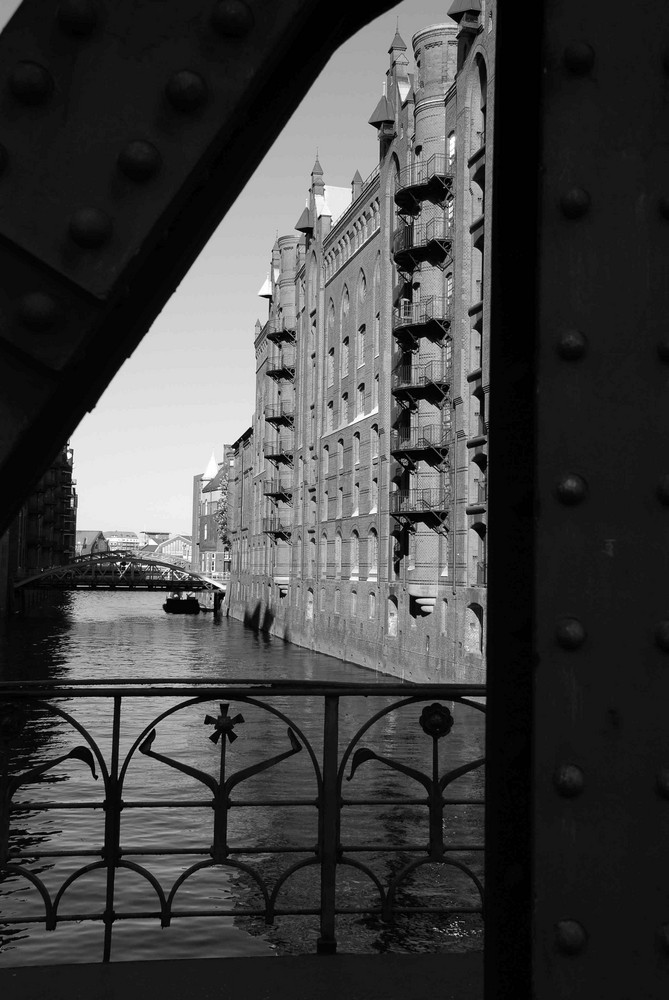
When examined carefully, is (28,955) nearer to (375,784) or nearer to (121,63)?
(375,784)

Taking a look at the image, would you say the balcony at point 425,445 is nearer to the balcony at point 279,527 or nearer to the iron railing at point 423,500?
the iron railing at point 423,500

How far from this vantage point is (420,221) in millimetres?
35250

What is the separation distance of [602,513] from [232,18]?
25.7 inches

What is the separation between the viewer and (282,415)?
59625 millimetres

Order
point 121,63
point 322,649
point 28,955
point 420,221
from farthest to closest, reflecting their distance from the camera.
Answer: point 322,649 → point 420,221 → point 28,955 → point 121,63

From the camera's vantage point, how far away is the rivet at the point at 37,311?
969 millimetres

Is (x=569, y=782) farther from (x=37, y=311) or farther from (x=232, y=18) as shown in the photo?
(x=232, y=18)

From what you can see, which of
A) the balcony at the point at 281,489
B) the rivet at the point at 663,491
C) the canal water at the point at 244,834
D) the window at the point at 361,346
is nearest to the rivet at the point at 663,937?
the rivet at the point at 663,491

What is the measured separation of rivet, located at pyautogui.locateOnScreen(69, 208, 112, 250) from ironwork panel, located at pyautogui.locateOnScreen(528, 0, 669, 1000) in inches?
19.7

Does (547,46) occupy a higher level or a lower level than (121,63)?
higher

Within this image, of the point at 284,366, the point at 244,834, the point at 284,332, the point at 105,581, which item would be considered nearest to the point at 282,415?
the point at 284,366

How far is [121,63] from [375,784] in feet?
72.0

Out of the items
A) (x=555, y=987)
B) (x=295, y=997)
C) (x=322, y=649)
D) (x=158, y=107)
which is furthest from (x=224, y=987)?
(x=322, y=649)

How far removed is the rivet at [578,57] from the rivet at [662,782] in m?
0.81
